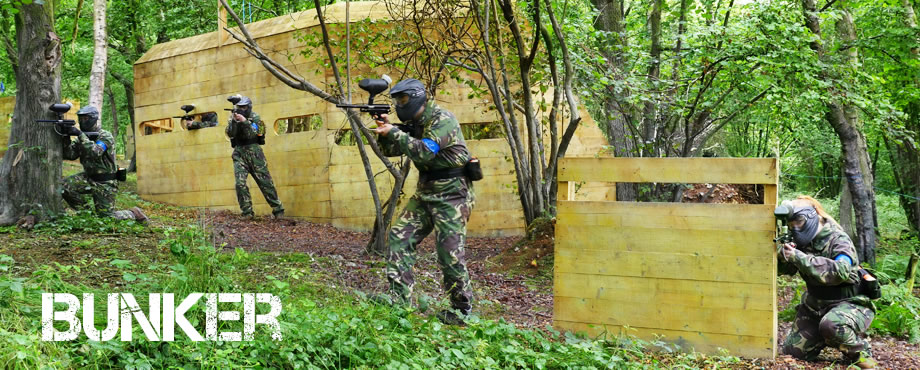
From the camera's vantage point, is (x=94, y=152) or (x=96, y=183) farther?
(x=96, y=183)

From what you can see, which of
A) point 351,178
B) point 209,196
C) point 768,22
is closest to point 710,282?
point 768,22

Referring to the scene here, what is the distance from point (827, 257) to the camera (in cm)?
508

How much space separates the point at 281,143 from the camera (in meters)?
11.4

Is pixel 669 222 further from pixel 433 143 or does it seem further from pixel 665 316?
pixel 433 143

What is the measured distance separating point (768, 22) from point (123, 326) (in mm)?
7568

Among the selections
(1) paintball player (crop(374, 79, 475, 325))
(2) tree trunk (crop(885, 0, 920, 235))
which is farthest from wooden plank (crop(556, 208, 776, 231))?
(2) tree trunk (crop(885, 0, 920, 235))

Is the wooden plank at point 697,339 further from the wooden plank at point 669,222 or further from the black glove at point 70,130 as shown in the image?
the black glove at point 70,130

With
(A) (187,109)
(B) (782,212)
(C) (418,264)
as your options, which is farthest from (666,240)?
(A) (187,109)

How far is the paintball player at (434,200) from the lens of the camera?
5117mm

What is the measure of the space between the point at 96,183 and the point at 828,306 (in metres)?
7.76

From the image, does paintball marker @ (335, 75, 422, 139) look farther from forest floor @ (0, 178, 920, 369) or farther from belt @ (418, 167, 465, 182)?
forest floor @ (0, 178, 920, 369)

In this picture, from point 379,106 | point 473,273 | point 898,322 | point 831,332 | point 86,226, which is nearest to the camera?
point 831,332

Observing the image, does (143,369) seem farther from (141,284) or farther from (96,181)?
(96,181)

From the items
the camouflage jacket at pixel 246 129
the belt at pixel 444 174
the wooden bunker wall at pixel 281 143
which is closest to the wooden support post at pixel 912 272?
the wooden bunker wall at pixel 281 143
